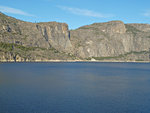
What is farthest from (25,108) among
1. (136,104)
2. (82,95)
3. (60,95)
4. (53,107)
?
(136,104)

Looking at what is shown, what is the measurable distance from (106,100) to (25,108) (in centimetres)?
2191

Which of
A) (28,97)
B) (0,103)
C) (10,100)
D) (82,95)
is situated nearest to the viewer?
(0,103)

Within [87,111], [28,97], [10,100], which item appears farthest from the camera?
[28,97]

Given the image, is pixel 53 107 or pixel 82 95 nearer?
pixel 53 107

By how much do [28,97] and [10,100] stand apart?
5.70m

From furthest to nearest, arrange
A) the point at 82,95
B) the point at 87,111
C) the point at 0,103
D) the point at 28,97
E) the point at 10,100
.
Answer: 1. the point at 82,95
2. the point at 28,97
3. the point at 10,100
4. the point at 0,103
5. the point at 87,111

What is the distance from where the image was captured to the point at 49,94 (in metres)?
65.5

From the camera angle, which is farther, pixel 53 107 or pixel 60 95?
pixel 60 95

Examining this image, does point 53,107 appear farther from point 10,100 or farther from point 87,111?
point 10,100

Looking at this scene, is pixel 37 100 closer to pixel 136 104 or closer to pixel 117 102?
pixel 117 102

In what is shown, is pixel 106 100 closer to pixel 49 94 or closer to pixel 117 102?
pixel 117 102

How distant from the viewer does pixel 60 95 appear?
64.3 m

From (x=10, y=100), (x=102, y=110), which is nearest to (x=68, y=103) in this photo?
(x=102, y=110)

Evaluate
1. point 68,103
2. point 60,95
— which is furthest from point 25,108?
point 60,95
